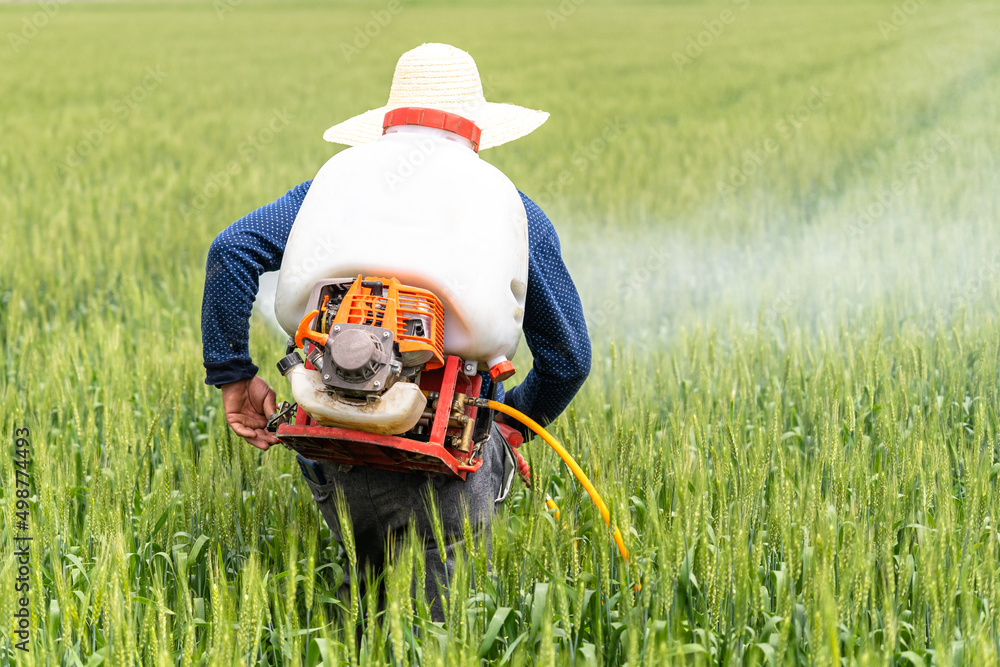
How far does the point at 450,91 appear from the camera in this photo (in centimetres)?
211

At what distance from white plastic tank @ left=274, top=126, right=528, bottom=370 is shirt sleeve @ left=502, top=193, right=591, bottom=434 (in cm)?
13

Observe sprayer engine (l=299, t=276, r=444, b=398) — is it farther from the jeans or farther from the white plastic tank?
the jeans

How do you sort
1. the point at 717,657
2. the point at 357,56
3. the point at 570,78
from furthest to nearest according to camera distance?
the point at 357,56 → the point at 570,78 → the point at 717,657

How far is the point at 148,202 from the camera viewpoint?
7059 millimetres

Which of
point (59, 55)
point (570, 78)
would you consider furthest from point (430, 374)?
point (59, 55)

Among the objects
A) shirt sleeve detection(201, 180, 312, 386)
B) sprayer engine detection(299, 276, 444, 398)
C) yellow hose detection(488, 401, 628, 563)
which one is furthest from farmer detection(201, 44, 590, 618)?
sprayer engine detection(299, 276, 444, 398)

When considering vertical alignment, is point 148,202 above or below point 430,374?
below

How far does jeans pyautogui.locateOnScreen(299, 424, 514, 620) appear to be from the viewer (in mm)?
2023

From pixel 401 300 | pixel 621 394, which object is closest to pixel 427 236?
pixel 401 300

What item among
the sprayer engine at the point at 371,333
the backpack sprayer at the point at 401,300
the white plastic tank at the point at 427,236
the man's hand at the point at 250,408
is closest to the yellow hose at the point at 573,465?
the backpack sprayer at the point at 401,300

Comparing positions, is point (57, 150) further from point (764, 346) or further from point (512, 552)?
point (512, 552)

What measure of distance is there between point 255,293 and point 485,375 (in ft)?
1.76

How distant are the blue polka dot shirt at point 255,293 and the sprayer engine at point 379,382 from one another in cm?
Result: 22

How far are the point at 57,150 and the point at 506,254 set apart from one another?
27.8 feet
